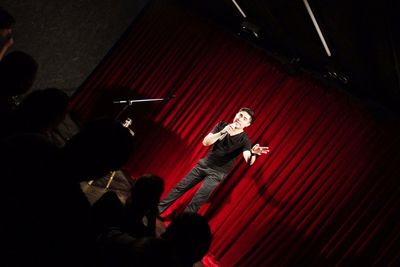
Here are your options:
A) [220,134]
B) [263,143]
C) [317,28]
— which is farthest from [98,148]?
[263,143]

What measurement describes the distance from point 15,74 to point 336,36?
317 centimetres

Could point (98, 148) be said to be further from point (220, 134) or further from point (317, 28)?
point (317, 28)

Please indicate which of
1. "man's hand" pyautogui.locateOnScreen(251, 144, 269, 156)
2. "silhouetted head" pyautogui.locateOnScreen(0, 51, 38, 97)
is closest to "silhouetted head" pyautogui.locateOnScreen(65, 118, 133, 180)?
"silhouetted head" pyautogui.locateOnScreen(0, 51, 38, 97)

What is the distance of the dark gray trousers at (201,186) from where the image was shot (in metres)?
A: 4.09

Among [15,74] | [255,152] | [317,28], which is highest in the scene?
[317,28]

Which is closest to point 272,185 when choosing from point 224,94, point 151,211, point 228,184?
point 228,184

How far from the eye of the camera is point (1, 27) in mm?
2490

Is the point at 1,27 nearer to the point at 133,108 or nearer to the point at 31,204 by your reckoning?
the point at 31,204

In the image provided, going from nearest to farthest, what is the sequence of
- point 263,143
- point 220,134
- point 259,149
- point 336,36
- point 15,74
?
point 15,74 → point 336,36 → point 220,134 → point 259,149 → point 263,143

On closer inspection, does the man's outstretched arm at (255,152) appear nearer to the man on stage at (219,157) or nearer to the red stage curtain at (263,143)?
the man on stage at (219,157)

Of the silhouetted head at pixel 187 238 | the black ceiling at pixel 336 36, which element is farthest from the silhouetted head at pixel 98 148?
the black ceiling at pixel 336 36

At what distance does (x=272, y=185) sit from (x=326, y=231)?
2.78ft

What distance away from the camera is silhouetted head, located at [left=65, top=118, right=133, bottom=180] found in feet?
3.51

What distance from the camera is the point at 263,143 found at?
4.57m
